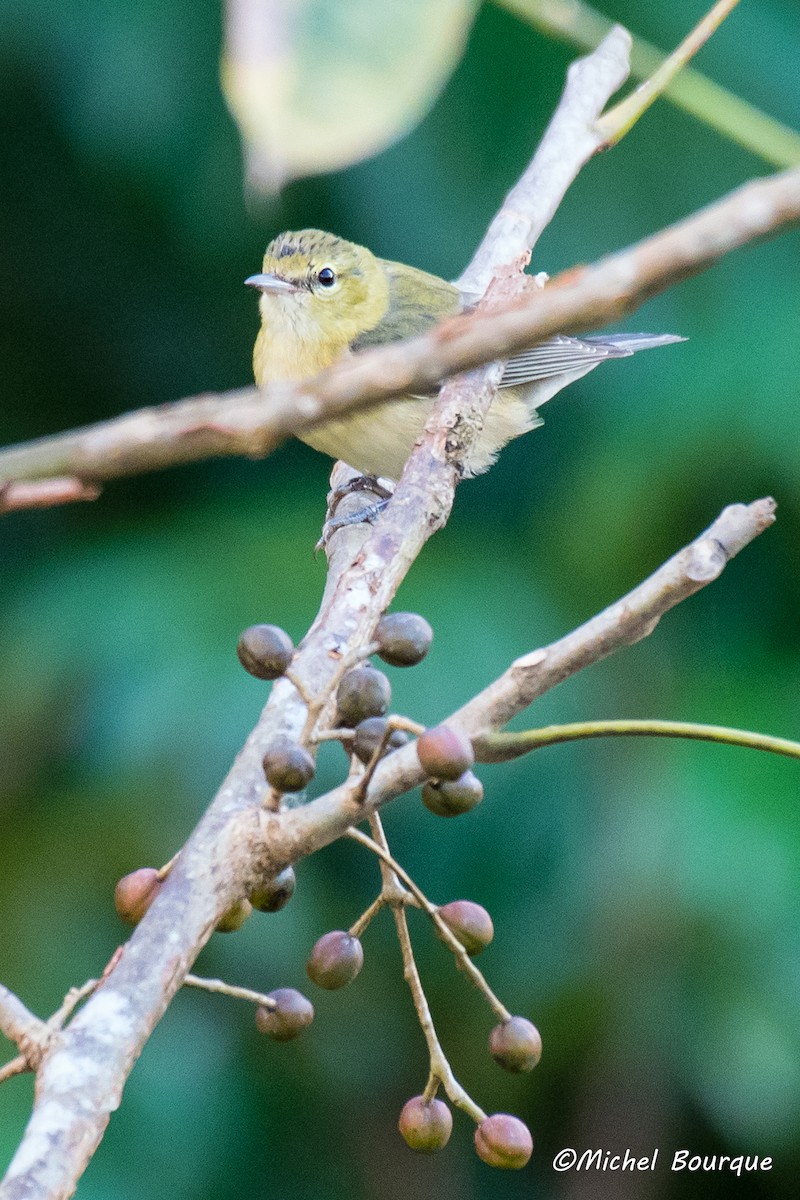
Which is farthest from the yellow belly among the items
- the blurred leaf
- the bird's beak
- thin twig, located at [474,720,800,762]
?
the blurred leaf

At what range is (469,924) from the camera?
1.36 metres

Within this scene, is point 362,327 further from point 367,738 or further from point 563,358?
point 367,738

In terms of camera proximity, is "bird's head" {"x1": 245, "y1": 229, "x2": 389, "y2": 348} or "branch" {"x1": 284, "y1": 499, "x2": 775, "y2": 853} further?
"bird's head" {"x1": 245, "y1": 229, "x2": 389, "y2": 348}

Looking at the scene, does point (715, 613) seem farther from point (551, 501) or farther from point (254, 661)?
point (254, 661)

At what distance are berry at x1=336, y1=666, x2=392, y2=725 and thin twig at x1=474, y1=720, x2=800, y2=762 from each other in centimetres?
25

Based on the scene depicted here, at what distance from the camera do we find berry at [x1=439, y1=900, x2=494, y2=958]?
1356 mm

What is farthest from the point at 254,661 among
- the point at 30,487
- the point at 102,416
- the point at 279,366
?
the point at 102,416

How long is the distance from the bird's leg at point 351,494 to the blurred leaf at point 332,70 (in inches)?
77.5

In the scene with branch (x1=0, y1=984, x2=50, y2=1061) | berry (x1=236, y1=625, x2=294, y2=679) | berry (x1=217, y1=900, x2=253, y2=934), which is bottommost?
branch (x1=0, y1=984, x2=50, y2=1061)

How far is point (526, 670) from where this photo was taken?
109cm

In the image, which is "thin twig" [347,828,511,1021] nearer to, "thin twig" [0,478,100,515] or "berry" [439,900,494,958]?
"berry" [439,900,494,958]

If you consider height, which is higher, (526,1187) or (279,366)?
(279,366)

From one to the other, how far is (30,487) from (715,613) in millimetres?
3152

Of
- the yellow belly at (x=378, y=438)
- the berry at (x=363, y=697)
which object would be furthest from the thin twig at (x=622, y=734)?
the yellow belly at (x=378, y=438)
